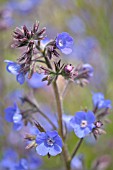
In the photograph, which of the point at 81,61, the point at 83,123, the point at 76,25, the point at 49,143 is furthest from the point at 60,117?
the point at 76,25

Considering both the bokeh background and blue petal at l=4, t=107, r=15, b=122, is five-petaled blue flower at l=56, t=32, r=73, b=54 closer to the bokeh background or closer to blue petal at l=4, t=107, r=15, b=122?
blue petal at l=4, t=107, r=15, b=122

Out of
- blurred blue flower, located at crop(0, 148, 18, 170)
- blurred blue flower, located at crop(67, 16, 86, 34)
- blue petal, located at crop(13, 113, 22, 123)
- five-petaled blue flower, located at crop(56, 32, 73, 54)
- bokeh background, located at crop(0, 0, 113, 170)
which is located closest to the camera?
five-petaled blue flower, located at crop(56, 32, 73, 54)

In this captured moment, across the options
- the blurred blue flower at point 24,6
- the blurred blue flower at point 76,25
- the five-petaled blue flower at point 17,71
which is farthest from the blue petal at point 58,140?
the blurred blue flower at point 24,6

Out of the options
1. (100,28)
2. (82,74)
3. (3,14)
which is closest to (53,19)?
(100,28)

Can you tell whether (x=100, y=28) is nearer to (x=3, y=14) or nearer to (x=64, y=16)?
(x=3, y=14)

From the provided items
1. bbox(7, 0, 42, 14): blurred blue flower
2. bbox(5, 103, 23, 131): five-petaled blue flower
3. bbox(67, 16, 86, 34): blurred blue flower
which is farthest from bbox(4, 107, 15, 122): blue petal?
bbox(7, 0, 42, 14): blurred blue flower

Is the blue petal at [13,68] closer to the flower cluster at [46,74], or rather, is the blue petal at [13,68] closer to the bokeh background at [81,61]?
the flower cluster at [46,74]

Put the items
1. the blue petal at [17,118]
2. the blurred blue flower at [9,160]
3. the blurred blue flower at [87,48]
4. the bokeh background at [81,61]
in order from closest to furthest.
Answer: the blue petal at [17,118], the blurred blue flower at [9,160], the bokeh background at [81,61], the blurred blue flower at [87,48]
